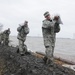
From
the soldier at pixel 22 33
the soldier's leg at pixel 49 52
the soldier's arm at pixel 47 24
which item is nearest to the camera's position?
the soldier's arm at pixel 47 24

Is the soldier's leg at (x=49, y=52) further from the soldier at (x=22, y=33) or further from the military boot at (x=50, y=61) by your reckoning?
the soldier at (x=22, y=33)

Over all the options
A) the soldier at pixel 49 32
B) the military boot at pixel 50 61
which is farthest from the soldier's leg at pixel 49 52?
the military boot at pixel 50 61

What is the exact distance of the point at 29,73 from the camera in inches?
504

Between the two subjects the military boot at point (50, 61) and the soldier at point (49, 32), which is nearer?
the soldier at point (49, 32)

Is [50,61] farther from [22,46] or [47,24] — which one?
[22,46]

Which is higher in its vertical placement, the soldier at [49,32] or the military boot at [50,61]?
the soldier at [49,32]

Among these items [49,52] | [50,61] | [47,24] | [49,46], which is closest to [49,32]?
[47,24]

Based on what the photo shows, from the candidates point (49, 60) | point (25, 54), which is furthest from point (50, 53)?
point (25, 54)

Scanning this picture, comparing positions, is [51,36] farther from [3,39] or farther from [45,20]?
[3,39]

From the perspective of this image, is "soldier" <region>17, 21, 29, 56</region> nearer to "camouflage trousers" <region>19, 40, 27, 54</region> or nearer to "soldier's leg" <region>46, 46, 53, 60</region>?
"camouflage trousers" <region>19, 40, 27, 54</region>

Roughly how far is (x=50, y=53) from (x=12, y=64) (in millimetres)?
2931

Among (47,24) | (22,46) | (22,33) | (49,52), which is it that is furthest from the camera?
(22,46)

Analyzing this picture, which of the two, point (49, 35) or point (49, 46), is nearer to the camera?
point (49, 46)

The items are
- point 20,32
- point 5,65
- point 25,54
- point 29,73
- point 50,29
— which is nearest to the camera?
point 29,73
